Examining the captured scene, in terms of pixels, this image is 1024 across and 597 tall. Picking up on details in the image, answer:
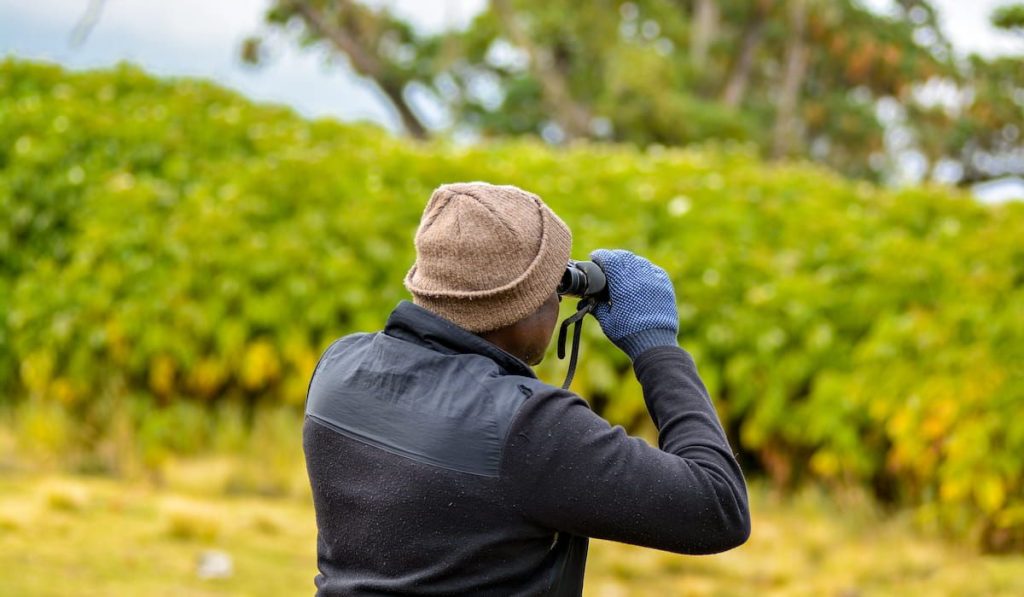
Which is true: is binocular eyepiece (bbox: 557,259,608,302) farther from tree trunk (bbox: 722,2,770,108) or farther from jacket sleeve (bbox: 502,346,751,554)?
tree trunk (bbox: 722,2,770,108)

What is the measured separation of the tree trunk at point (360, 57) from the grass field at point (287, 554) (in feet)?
48.2

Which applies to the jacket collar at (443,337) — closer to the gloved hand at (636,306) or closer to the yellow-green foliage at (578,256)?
the gloved hand at (636,306)

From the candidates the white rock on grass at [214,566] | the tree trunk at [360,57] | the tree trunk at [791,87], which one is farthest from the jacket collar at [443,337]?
the tree trunk at [791,87]

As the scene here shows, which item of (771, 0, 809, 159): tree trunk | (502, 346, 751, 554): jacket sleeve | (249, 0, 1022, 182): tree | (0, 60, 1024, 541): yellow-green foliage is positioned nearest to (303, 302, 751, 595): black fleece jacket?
(502, 346, 751, 554): jacket sleeve

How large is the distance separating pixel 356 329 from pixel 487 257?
4.41 metres

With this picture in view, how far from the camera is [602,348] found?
6043 millimetres

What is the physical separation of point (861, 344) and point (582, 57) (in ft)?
47.7

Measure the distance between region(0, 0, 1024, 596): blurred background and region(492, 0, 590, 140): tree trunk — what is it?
8424mm

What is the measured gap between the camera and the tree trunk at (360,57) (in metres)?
19.3

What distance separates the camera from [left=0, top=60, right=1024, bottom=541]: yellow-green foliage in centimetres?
530

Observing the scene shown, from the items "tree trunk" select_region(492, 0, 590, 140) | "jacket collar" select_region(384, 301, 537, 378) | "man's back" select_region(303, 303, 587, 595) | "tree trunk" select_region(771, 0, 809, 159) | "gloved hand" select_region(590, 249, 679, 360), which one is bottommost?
"man's back" select_region(303, 303, 587, 595)

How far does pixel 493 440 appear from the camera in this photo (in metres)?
1.75

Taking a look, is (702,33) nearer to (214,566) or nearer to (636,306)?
(214,566)

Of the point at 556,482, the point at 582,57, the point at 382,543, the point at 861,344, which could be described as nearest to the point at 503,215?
the point at 556,482
